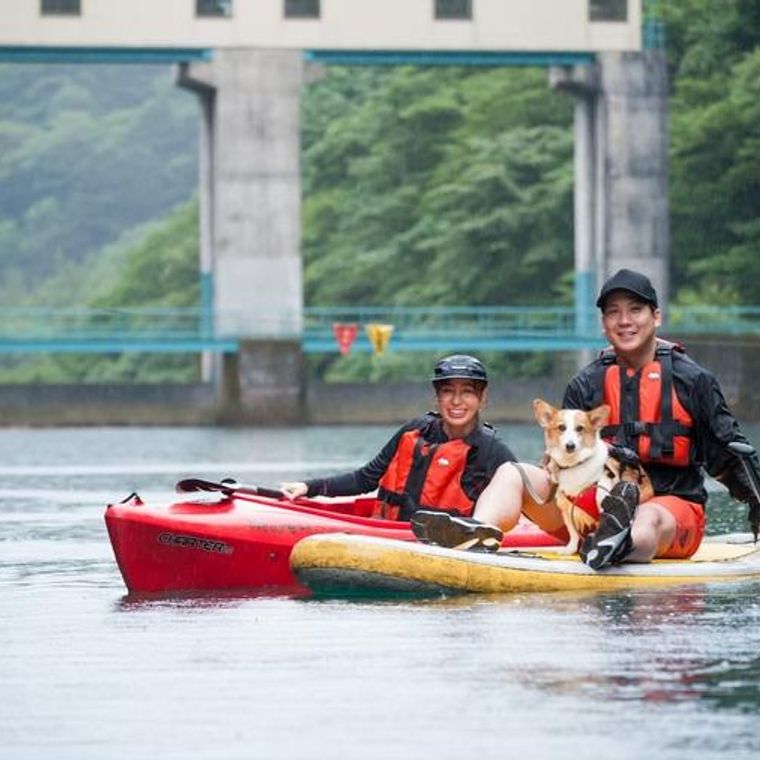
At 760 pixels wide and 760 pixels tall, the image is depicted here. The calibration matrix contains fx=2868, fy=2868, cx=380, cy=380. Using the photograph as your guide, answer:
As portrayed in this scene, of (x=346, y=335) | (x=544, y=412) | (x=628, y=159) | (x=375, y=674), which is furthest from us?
(x=628, y=159)

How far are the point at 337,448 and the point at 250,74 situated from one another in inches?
769

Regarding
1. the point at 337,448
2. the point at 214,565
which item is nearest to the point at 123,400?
the point at 337,448

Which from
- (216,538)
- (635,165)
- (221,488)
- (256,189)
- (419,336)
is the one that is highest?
(635,165)

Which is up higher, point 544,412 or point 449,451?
point 544,412

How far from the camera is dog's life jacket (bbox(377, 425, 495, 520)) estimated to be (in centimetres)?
1441

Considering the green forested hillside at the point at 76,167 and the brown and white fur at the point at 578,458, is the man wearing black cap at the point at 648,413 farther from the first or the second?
the green forested hillside at the point at 76,167

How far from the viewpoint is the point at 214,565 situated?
14.8 meters

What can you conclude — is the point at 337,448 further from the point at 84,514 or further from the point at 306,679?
the point at 306,679

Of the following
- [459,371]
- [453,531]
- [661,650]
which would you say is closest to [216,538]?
[453,531]

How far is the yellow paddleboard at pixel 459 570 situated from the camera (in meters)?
13.9

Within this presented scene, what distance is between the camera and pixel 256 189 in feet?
205

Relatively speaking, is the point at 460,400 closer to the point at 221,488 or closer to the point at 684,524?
the point at 684,524

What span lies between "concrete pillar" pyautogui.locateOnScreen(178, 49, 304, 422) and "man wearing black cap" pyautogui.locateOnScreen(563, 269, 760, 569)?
4766 cm

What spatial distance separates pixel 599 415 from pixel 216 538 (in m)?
2.38
